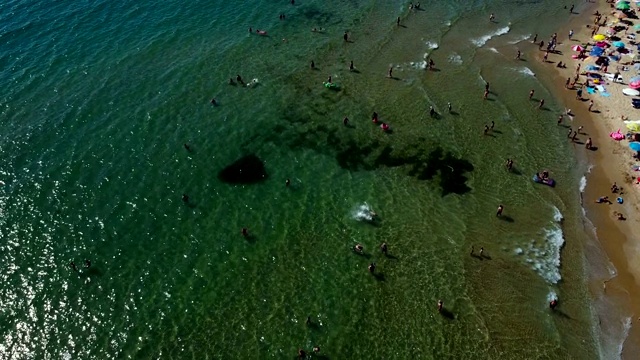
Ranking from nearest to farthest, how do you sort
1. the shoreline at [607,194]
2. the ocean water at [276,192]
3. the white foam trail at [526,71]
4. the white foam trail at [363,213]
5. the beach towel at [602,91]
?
1. the ocean water at [276,192]
2. the shoreline at [607,194]
3. the white foam trail at [363,213]
4. the beach towel at [602,91]
5. the white foam trail at [526,71]

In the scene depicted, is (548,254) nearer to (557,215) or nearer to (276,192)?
(557,215)

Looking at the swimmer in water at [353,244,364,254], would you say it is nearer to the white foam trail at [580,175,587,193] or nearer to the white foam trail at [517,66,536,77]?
the white foam trail at [580,175,587,193]

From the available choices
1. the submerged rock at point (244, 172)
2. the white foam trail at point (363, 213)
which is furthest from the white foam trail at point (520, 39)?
the submerged rock at point (244, 172)

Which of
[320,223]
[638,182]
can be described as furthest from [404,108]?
[638,182]

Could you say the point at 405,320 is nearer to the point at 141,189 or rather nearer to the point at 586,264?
the point at 586,264

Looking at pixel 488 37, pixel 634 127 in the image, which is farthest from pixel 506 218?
pixel 488 37

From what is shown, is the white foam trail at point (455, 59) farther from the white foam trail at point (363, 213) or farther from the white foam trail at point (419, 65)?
the white foam trail at point (363, 213)
